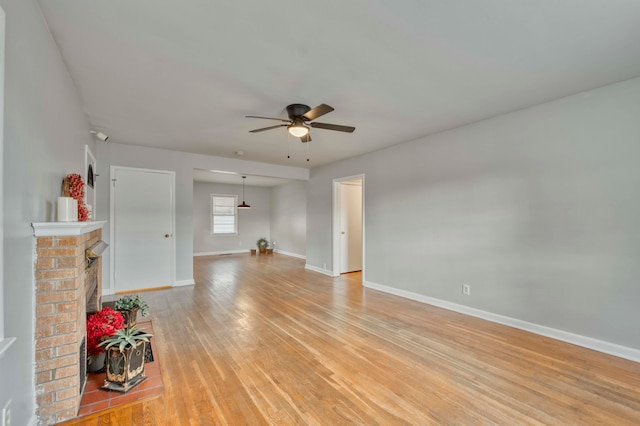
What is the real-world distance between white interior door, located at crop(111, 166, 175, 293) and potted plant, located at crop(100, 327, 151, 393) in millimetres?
3200

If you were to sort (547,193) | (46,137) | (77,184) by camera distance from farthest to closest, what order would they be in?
(547,193)
(77,184)
(46,137)

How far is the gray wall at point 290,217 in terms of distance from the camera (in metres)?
9.15

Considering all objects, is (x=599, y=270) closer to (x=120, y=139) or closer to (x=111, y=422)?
(x=111, y=422)

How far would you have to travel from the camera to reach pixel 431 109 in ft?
11.1

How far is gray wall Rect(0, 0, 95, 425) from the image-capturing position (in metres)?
1.39

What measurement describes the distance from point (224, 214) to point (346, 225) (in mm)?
5312

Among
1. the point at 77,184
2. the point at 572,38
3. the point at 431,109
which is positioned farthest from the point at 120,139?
the point at 572,38

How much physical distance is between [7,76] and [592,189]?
14.9ft

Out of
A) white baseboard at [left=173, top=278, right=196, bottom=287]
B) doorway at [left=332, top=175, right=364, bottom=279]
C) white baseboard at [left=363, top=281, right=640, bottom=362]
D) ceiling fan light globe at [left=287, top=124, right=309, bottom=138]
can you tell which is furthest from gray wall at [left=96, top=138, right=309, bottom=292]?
white baseboard at [left=363, top=281, right=640, bottom=362]

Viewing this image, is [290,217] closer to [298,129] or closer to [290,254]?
[290,254]

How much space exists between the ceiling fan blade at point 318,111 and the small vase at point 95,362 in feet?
9.38

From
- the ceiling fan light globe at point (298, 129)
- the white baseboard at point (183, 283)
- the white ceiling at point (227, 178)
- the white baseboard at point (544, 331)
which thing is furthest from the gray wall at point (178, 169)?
the white baseboard at point (544, 331)

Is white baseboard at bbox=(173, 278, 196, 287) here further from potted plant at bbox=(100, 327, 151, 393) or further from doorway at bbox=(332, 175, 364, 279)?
potted plant at bbox=(100, 327, 151, 393)

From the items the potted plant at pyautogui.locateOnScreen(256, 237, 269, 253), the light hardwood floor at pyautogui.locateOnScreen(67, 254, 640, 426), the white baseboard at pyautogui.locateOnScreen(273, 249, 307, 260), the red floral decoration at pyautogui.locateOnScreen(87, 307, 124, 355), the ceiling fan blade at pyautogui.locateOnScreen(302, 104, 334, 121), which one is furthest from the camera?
the potted plant at pyautogui.locateOnScreen(256, 237, 269, 253)
